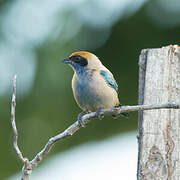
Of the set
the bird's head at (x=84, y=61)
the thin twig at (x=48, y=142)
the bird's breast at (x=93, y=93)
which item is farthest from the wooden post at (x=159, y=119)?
the bird's head at (x=84, y=61)

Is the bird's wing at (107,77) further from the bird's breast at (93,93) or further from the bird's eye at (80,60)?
the bird's eye at (80,60)

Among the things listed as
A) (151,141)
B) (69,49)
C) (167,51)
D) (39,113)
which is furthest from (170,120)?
(39,113)

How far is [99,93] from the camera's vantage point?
486cm

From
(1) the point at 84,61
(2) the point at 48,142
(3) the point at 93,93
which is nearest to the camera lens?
(2) the point at 48,142

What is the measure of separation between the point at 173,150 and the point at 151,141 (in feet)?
0.56

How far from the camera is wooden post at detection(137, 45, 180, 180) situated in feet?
12.7

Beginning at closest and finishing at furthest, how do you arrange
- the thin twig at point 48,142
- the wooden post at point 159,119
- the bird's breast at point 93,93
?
the thin twig at point 48,142 < the wooden post at point 159,119 < the bird's breast at point 93,93

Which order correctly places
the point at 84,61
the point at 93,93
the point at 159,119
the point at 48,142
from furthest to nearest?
the point at 84,61, the point at 93,93, the point at 159,119, the point at 48,142

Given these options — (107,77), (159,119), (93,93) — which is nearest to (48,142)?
(159,119)

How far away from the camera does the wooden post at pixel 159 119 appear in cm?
388

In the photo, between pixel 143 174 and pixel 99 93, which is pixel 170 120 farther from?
pixel 99 93

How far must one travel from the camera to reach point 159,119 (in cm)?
398

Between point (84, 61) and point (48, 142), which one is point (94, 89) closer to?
point (84, 61)

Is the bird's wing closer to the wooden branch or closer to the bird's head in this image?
the bird's head
